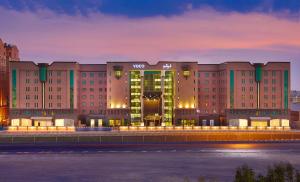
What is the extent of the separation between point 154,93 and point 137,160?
271 ft

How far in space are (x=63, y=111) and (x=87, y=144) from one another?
53.6 metres

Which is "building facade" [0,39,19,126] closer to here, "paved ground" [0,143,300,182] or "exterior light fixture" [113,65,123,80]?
"exterior light fixture" [113,65,123,80]

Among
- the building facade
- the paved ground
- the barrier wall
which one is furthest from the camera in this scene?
the building facade

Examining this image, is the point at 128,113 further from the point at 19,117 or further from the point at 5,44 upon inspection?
the point at 5,44

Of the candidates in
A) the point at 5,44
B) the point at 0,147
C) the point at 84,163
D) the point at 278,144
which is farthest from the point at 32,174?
the point at 5,44

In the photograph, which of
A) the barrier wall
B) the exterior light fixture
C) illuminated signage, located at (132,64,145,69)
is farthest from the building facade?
the barrier wall

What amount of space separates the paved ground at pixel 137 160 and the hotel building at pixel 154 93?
54251 millimetres

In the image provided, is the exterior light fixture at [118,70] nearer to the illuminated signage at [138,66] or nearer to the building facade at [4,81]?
the illuminated signage at [138,66]

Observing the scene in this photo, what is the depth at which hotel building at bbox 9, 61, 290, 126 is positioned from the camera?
164375mm

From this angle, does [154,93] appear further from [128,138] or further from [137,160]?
[137,160]

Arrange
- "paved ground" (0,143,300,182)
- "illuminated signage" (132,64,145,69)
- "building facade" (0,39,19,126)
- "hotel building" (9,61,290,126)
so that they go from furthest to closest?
"building facade" (0,39,19,126)
"illuminated signage" (132,64,145,69)
"hotel building" (9,61,290,126)
"paved ground" (0,143,300,182)

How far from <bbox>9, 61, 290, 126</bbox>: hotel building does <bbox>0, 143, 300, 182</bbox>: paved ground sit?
178ft

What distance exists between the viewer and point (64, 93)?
166 m

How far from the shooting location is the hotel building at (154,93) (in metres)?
164
